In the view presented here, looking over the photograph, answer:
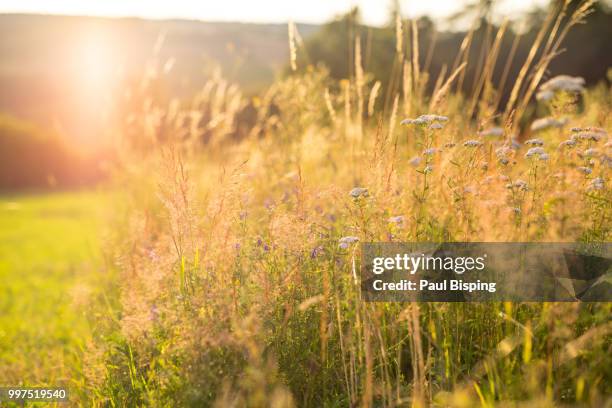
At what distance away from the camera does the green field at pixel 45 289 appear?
3.35 m

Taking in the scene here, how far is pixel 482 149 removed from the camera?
2.54 meters

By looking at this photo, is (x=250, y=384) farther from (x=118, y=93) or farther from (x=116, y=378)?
(x=118, y=93)

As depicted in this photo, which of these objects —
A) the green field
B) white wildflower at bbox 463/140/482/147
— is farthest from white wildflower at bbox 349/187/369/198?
the green field

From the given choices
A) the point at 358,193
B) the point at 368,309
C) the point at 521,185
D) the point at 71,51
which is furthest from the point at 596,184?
the point at 71,51

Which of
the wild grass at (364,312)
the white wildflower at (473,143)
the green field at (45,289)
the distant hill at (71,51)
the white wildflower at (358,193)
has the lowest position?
the green field at (45,289)

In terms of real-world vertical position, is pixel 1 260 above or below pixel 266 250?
below

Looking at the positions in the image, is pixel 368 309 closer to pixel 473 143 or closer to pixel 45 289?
pixel 473 143

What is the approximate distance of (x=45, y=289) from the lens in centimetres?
615

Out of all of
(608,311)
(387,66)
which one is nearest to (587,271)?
(608,311)

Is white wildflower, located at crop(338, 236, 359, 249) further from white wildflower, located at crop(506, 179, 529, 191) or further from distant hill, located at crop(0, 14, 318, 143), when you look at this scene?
distant hill, located at crop(0, 14, 318, 143)

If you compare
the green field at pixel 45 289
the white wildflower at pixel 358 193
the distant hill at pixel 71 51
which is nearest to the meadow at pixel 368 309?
the white wildflower at pixel 358 193

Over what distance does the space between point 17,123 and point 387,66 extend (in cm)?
1561

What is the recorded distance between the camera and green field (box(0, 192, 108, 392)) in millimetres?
3354

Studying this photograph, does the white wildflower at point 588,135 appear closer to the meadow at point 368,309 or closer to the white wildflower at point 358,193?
the meadow at point 368,309
